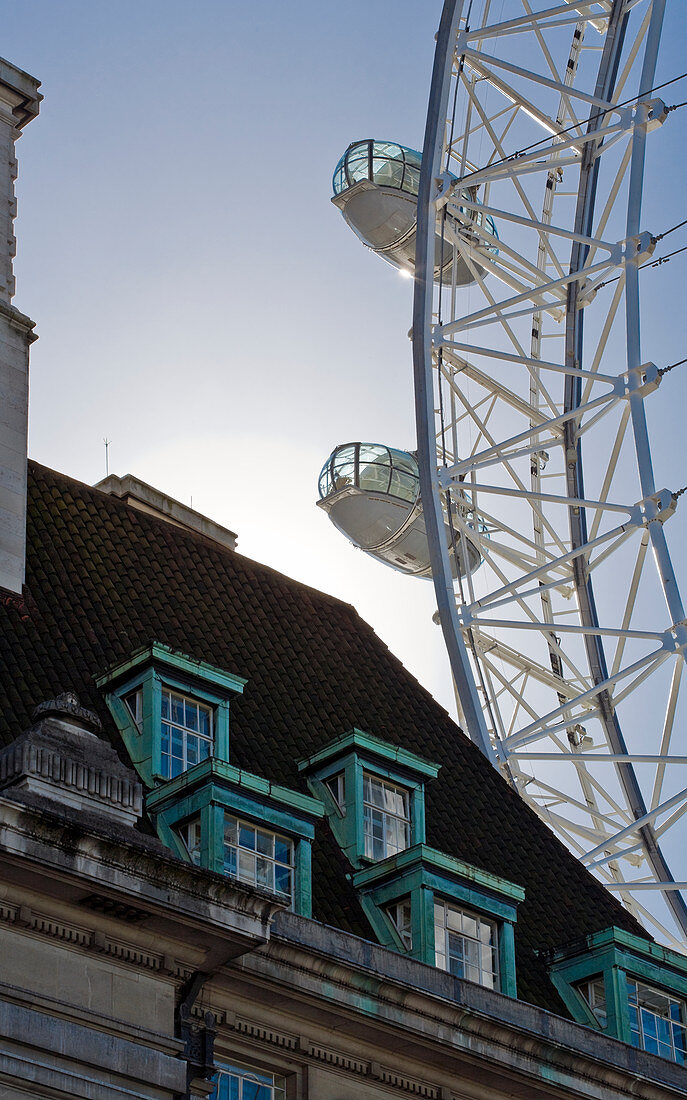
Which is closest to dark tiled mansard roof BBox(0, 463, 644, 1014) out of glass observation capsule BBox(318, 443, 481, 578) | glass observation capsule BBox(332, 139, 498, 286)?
glass observation capsule BBox(318, 443, 481, 578)

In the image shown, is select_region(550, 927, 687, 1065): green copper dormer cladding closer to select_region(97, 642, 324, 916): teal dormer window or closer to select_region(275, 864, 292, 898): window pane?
select_region(97, 642, 324, 916): teal dormer window

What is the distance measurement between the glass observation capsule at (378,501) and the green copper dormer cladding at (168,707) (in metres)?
31.7

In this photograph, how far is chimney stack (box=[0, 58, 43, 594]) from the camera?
30.2 metres

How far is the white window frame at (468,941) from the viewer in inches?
1109

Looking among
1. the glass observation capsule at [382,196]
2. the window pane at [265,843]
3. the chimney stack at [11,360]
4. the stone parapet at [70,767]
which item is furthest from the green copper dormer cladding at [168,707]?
the glass observation capsule at [382,196]

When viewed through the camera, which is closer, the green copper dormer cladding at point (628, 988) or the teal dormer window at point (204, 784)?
the teal dormer window at point (204, 784)

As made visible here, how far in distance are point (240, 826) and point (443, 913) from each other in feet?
11.3

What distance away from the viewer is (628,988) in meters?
30.2

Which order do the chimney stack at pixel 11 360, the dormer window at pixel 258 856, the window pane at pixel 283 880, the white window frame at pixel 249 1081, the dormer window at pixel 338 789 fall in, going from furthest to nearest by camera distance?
the chimney stack at pixel 11 360 → the dormer window at pixel 338 789 → the window pane at pixel 283 880 → the dormer window at pixel 258 856 → the white window frame at pixel 249 1081

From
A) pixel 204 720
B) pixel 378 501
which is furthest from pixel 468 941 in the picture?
pixel 378 501

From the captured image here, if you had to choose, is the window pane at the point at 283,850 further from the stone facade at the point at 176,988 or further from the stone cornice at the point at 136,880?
the stone cornice at the point at 136,880

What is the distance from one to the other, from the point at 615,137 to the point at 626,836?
65.5 feet

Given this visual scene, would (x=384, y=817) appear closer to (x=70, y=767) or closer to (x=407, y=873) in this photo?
(x=407, y=873)

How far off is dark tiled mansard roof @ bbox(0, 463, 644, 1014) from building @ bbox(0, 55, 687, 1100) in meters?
0.05
